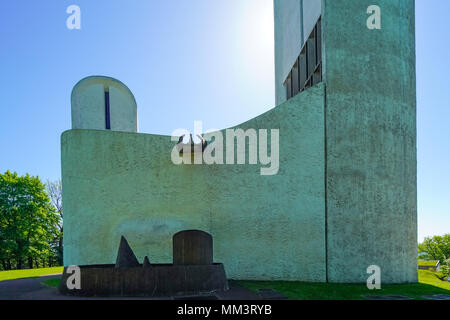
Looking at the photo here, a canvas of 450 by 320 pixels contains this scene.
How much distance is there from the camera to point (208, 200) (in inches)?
517

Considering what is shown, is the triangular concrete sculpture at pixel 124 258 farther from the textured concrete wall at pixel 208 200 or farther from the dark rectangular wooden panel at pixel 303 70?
the dark rectangular wooden panel at pixel 303 70

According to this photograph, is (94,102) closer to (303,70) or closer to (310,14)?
(303,70)

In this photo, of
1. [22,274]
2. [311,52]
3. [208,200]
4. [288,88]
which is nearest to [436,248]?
[288,88]

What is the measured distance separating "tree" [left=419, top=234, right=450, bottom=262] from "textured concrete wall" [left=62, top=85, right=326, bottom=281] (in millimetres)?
36338

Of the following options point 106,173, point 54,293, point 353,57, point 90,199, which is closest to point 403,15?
point 353,57

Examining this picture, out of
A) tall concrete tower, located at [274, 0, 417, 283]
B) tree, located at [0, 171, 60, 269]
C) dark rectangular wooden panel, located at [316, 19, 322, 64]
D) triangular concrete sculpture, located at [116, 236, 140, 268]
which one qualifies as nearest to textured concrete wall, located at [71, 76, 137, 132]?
triangular concrete sculpture, located at [116, 236, 140, 268]

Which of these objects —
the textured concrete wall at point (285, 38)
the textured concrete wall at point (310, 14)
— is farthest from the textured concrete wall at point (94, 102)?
the textured concrete wall at point (285, 38)

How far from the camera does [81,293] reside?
830cm

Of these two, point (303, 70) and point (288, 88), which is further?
point (288, 88)

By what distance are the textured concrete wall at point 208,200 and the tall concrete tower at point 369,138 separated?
0.65 metres

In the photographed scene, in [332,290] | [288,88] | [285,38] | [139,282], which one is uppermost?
[285,38]

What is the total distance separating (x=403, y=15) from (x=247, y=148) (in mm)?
8503

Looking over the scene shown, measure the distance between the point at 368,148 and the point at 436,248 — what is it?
3716cm

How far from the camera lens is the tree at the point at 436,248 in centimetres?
3978
